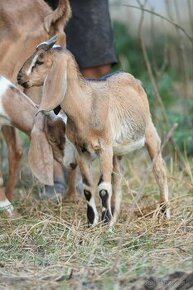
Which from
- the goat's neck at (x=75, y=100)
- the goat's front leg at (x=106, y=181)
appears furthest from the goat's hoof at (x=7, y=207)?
the goat's neck at (x=75, y=100)

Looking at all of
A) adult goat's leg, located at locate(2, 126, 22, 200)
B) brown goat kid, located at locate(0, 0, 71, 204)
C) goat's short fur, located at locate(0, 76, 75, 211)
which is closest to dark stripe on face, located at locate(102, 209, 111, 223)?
goat's short fur, located at locate(0, 76, 75, 211)

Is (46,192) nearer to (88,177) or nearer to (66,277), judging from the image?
(88,177)

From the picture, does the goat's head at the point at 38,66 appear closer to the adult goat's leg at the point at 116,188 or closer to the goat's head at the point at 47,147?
the goat's head at the point at 47,147

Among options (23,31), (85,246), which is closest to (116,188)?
(85,246)

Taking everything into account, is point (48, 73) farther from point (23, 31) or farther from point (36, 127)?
point (23, 31)

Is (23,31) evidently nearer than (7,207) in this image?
No

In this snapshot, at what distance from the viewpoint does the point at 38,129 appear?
16.4 ft

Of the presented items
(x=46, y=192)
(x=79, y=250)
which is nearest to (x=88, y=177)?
(x=79, y=250)

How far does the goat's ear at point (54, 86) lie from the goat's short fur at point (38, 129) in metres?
0.37

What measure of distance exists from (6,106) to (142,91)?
0.76 m

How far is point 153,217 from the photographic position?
516 centimetres

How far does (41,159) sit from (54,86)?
507 millimetres

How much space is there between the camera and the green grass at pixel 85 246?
4.19 m

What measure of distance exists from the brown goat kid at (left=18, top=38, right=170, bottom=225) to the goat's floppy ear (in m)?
0.18
